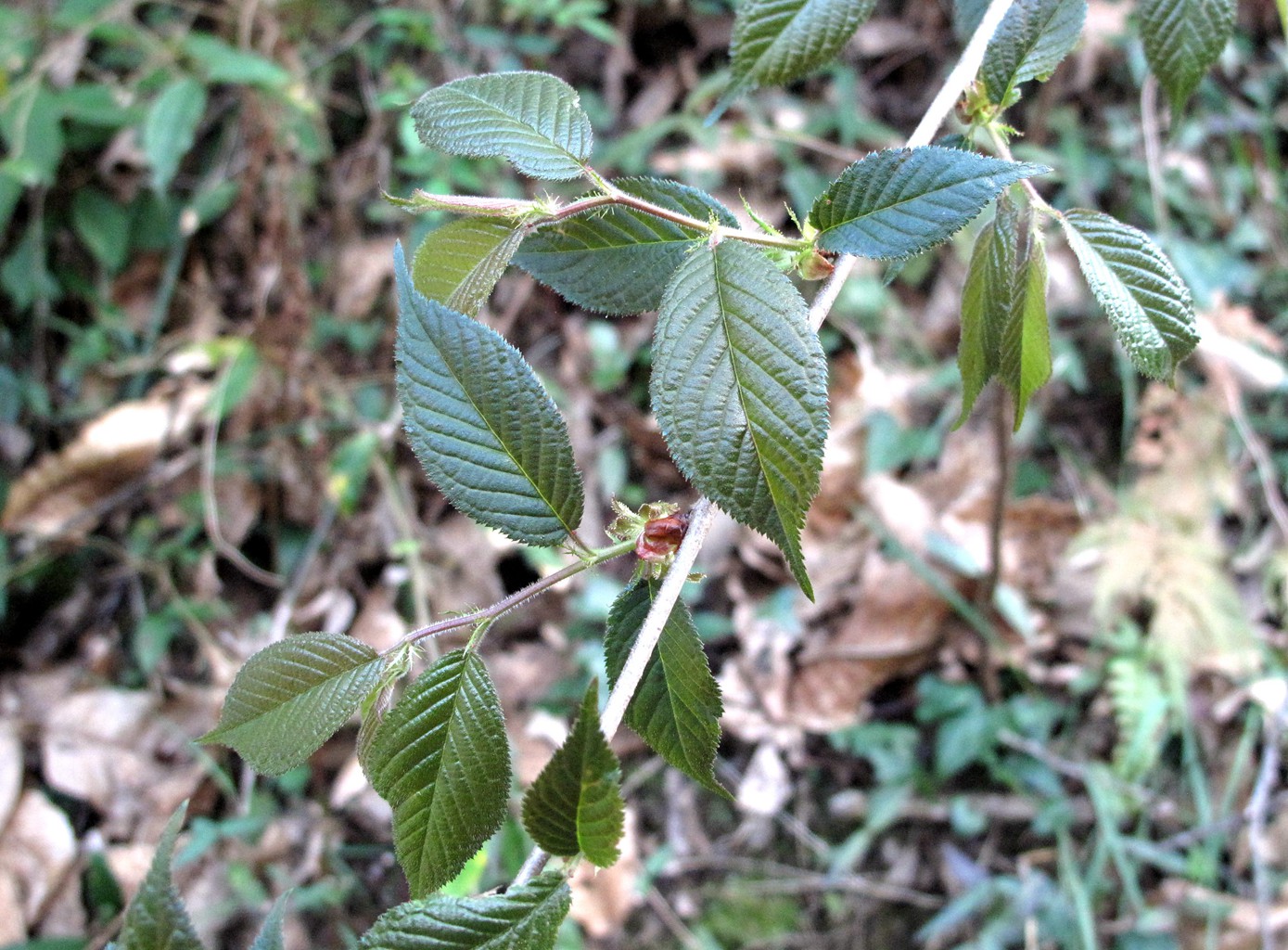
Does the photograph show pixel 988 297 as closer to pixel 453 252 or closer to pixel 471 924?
pixel 453 252

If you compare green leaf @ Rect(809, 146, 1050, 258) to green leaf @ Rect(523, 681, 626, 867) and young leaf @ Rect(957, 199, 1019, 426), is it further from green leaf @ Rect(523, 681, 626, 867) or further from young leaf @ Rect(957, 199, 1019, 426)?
green leaf @ Rect(523, 681, 626, 867)

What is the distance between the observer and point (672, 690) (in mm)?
637

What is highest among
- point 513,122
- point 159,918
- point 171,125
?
point 513,122

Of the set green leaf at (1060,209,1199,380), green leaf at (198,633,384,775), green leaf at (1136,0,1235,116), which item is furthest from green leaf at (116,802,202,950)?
green leaf at (1136,0,1235,116)

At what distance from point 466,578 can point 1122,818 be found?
144 centimetres

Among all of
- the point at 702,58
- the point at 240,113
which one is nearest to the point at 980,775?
the point at 702,58

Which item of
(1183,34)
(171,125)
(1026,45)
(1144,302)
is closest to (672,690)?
(1144,302)

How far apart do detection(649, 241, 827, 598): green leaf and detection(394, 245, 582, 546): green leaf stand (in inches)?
3.5

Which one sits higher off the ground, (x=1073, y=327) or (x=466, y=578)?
(x=1073, y=327)

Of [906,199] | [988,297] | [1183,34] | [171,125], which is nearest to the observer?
[906,199]

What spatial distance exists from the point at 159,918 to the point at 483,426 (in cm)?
32

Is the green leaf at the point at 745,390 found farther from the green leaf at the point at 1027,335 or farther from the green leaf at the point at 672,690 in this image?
the green leaf at the point at 1027,335

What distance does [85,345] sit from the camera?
8.18 ft

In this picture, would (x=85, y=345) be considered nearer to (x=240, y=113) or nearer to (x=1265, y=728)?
(x=240, y=113)
